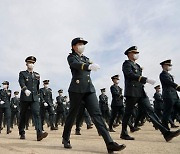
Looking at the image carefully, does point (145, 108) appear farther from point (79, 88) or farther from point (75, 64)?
point (75, 64)

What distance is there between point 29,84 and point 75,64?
2.91 meters

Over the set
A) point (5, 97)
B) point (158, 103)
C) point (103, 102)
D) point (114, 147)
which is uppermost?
point (103, 102)

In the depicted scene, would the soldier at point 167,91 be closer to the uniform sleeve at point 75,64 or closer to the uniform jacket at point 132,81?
the uniform jacket at point 132,81

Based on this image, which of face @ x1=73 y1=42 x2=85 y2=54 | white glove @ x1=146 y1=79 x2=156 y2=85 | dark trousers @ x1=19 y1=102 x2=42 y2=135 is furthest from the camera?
dark trousers @ x1=19 y1=102 x2=42 y2=135

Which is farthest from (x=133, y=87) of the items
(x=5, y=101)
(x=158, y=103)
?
(x=158, y=103)

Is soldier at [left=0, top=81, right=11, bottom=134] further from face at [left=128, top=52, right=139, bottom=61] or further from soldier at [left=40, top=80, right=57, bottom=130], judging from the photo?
face at [left=128, top=52, right=139, bottom=61]

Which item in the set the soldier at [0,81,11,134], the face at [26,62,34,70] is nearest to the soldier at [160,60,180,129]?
the face at [26,62,34,70]

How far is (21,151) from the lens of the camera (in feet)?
17.3

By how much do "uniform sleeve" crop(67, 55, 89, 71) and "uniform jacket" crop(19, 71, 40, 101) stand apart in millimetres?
2422

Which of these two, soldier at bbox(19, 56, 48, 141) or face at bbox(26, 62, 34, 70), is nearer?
soldier at bbox(19, 56, 48, 141)

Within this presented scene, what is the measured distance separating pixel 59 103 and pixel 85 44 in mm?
11342

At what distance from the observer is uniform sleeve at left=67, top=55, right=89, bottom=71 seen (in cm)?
507

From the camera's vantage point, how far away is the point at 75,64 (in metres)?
5.32

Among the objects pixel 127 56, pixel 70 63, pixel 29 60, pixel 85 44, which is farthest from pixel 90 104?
pixel 29 60
